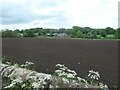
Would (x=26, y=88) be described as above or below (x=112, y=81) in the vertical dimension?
above

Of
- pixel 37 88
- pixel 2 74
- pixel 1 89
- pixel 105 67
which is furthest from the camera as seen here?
pixel 105 67

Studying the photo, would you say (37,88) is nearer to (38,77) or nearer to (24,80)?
(38,77)

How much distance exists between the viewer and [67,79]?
312 centimetres

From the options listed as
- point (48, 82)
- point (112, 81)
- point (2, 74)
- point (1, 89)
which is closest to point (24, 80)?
point (48, 82)

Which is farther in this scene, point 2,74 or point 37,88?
point 2,74

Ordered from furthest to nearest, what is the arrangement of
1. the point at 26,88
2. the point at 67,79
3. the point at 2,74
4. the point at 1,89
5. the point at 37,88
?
the point at 2,74 < the point at 1,89 < the point at 26,88 < the point at 67,79 < the point at 37,88

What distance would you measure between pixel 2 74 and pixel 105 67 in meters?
5.81

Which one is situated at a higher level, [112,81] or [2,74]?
[2,74]

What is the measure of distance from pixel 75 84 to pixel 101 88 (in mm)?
329

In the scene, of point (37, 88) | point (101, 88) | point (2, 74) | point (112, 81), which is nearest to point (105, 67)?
point (112, 81)

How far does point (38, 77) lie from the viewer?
125 inches

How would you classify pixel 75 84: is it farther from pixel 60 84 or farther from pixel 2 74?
pixel 2 74

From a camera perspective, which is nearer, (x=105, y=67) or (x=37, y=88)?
(x=37, y=88)

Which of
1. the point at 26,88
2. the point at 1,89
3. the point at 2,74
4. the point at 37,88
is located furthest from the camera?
the point at 2,74
